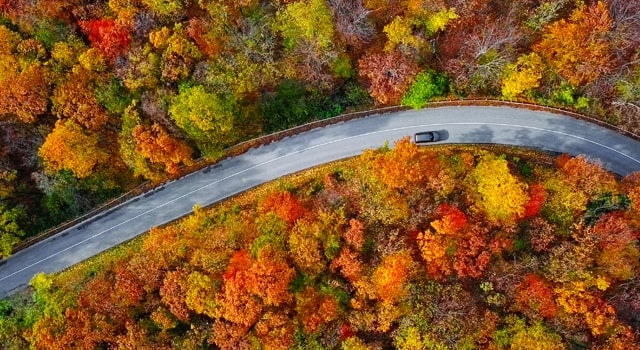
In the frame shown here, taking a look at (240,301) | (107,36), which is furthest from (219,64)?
(240,301)

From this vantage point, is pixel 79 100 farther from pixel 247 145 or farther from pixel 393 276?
pixel 393 276

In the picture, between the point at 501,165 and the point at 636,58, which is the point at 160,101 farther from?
the point at 636,58

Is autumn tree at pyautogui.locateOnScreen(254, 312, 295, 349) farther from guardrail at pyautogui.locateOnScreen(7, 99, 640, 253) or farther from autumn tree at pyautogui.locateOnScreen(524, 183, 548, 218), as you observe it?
autumn tree at pyautogui.locateOnScreen(524, 183, 548, 218)

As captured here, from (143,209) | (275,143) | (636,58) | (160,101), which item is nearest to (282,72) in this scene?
(275,143)

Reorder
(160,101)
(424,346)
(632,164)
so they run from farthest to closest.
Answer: (632,164), (160,101), (424,346)

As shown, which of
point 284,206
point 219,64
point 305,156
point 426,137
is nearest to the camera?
point 219,64

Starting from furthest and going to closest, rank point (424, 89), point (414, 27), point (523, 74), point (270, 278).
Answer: point (424, 89), point (414, 27), point (523, 74), point (270, 278)

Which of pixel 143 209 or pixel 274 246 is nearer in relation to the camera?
pixel 274 246

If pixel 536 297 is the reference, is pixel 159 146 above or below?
above
